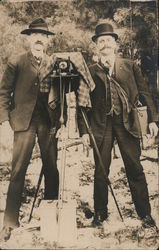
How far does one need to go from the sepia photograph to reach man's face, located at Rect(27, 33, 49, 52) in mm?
10

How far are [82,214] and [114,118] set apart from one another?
983 millimetres

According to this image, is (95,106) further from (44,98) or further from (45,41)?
(45,41)

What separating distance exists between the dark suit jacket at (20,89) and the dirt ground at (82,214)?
1.36ft

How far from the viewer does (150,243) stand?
339 cm

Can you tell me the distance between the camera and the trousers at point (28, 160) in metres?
3.41

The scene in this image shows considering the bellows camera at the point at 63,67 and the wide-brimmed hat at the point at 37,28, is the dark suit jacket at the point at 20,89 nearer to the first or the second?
the bellows camera at the point at 63,67

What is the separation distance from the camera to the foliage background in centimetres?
355

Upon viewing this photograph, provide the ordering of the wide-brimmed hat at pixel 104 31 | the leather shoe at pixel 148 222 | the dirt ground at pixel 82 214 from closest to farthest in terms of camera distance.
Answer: the dirt ground at pixel 82 214 < the leather shoe at pixel 148 222 < the wide-brimmed hat at pixel 104 31

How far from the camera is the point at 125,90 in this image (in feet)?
11.6

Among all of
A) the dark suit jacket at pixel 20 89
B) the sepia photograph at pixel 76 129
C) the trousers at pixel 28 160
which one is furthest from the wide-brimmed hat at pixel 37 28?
the trousers at pixel 28 160

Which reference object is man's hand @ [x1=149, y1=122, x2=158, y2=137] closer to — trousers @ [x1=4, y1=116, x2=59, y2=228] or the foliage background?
the foliage background

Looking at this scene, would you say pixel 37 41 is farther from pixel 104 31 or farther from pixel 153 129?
pixel 153 129

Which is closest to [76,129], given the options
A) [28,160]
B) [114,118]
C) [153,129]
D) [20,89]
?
[114,118]

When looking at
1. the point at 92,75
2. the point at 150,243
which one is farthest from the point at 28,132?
the point at 150,243
